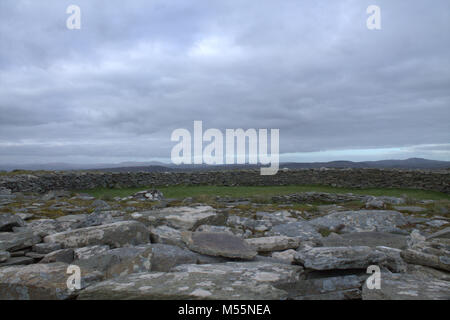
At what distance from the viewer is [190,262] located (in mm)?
4180

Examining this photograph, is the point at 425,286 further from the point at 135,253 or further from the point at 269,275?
the point at 135,253

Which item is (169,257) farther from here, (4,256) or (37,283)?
(4,256)

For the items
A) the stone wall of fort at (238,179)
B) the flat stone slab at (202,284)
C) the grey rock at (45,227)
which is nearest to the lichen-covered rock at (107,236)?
the grey rock at (45,227)

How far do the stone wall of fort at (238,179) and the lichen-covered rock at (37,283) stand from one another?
16.4 meters

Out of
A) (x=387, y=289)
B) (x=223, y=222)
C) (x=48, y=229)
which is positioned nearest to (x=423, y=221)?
(x=223, y=222)

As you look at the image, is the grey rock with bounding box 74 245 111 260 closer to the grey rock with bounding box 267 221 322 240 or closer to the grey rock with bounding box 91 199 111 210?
the grey rock with bounding box 267 221 322 240

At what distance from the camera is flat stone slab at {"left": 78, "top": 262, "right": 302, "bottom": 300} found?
3.05 m

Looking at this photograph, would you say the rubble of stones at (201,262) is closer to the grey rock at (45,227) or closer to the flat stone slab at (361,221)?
the grey rock at (45,227)

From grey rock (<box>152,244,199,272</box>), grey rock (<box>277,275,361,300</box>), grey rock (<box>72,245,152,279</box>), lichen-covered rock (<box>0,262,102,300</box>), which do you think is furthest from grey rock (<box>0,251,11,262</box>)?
grey rock (<box>277,275,361,300</box>)

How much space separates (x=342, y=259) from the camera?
147 inches

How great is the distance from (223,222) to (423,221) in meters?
5.19

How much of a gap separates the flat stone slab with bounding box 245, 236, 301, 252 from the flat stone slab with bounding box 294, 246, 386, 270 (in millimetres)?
1082

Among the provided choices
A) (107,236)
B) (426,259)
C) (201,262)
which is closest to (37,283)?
(107,236)
